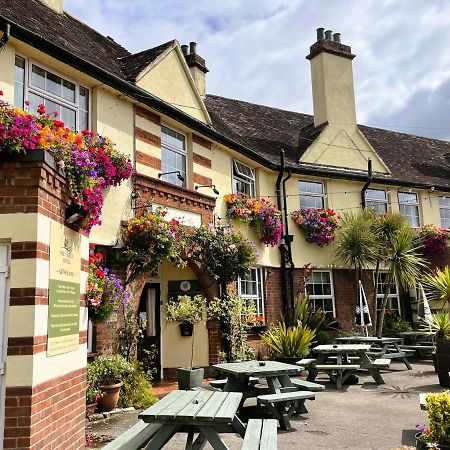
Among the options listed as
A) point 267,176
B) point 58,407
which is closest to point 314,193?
point 267,176

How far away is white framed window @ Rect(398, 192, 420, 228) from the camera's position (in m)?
17.5

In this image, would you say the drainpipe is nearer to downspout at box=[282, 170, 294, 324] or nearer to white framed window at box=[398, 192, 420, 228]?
white framed window at box=[398, 192, 420, 228]

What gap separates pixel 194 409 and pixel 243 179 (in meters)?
9.51

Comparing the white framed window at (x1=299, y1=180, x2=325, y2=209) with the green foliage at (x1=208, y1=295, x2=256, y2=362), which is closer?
the green foliage at (x1=208, y1=295, x2=256, y2=362)

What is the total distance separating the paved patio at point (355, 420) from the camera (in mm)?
6180

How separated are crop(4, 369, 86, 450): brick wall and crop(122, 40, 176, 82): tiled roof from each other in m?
6.67

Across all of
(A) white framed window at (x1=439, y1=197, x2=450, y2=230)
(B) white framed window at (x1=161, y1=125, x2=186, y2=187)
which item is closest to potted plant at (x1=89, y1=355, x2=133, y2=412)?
(B) white framed window at (x1=161, y1=125, x2=186, y2=187)

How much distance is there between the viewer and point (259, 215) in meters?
13.1

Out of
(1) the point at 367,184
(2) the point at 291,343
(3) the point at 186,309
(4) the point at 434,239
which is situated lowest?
(2) the point at 291,343

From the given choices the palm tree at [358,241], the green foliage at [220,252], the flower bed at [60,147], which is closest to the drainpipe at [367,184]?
the palm tree at [358,241]

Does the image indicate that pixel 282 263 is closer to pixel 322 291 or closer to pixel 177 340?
pixel 322 291

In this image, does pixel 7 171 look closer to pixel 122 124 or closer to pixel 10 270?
pixel 10 270

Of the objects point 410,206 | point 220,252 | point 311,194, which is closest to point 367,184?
point 311,194

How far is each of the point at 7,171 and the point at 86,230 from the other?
1.51 metres
